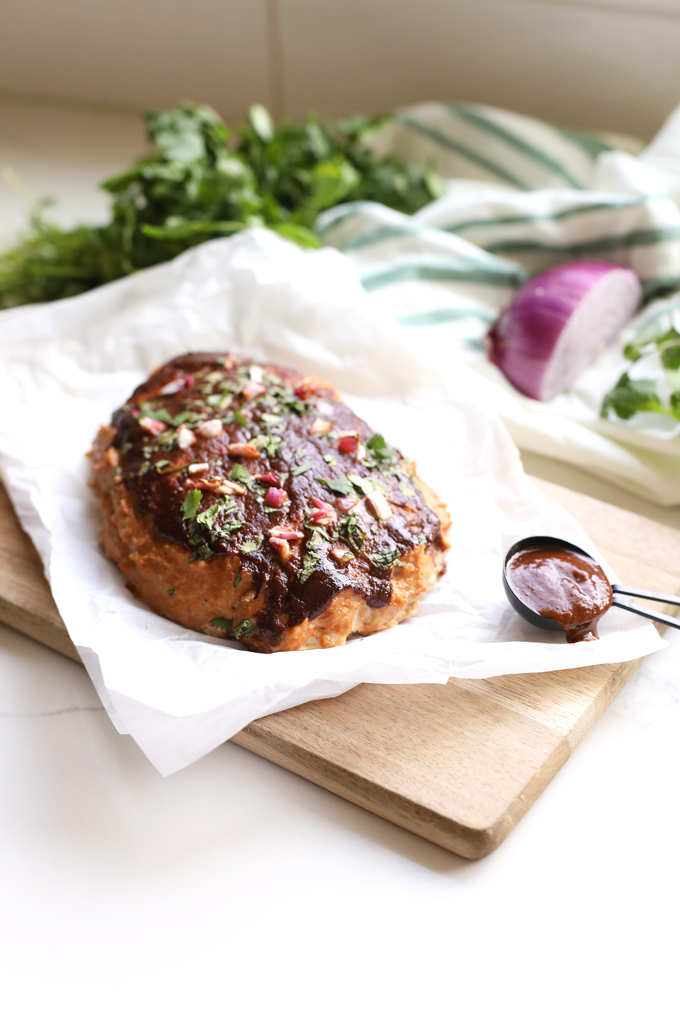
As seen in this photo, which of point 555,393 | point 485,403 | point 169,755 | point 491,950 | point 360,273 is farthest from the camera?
point 360,273

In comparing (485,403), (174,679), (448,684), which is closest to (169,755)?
(174,679)

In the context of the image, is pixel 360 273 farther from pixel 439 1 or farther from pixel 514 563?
pixel 439 1

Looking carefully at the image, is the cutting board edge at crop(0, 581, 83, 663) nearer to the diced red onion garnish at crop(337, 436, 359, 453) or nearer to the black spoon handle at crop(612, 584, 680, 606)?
the diced red onion garnish at crop(337, 436, 359, 453)

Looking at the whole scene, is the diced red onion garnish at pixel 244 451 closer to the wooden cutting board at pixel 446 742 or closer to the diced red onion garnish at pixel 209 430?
the diced red onion garnish at pixel 209 430

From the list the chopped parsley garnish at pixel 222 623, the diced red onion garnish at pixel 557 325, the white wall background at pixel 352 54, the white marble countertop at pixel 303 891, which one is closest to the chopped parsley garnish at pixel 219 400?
the chopped parsley garnish at pixel 222 623

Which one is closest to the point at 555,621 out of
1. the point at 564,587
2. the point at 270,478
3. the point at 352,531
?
the point at 564,587

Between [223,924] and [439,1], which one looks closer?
[223,924]
